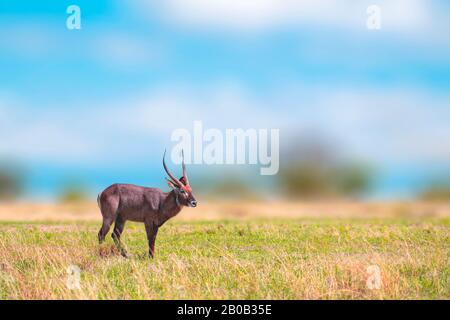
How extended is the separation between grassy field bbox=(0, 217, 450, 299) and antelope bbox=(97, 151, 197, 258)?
440 mm

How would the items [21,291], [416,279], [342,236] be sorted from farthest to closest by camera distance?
[342,236] → [416,279] → [21,291]

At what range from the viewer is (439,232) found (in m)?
17.9

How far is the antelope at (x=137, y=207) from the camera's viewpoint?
43.5 ft

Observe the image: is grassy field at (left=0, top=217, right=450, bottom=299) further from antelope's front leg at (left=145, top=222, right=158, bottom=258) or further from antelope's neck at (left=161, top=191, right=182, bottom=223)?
antelope's neck at (left=161, top=191, right=182, bottom=223)

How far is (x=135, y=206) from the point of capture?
13.5 metres

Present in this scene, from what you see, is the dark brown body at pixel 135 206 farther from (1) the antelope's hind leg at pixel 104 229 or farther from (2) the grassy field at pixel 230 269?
(2) the grassy field at pixel 230 269

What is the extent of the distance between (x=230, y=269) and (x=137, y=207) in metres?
3.24

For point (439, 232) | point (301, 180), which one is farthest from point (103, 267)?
point (301, 180)

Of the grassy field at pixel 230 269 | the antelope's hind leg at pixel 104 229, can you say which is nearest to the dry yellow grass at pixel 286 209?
the grassy field at pixel 230 269

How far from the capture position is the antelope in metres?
13.3

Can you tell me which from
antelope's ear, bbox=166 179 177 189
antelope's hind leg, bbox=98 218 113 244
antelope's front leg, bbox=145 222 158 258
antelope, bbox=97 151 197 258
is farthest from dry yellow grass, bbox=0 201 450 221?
antelope's ear, bbox=166 179 177 189
